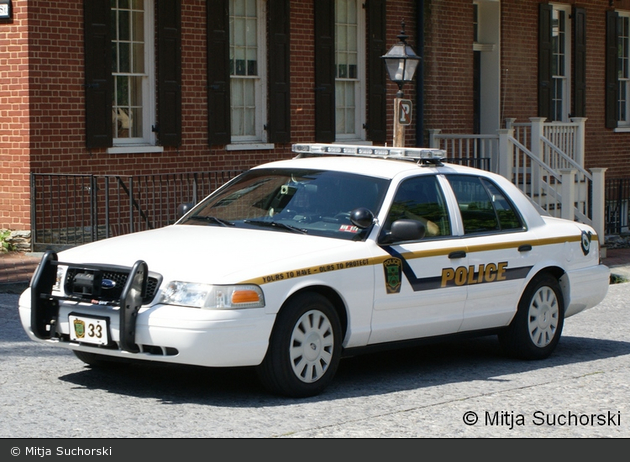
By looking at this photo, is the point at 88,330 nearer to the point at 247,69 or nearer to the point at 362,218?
the point at 362,218

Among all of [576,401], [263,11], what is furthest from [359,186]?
[263,11]

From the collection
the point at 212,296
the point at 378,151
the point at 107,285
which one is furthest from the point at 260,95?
the point at 212,296

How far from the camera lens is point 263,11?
1702 centimetres

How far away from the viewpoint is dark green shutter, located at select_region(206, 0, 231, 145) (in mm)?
16266

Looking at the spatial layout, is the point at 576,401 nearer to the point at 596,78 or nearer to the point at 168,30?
the point at 168,30

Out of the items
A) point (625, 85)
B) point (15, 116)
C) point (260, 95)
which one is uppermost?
point (625, 85)

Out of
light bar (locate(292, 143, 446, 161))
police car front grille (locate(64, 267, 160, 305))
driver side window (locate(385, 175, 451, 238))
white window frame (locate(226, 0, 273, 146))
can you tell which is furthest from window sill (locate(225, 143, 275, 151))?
police car front grille (locate(64, 267, 160, 305))

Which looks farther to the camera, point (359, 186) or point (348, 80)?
point (348, 80)

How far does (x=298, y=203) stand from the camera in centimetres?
818

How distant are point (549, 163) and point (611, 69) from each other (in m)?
5.32

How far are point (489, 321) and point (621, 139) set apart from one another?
17.1 meters

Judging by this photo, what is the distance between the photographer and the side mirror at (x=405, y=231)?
25.3 ft

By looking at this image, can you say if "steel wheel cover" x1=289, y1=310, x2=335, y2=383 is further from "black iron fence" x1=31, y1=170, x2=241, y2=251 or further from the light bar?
"black iron fence" x1=31, y1=170, x2=241, y2=251

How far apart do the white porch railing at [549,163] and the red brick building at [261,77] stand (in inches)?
28.3
